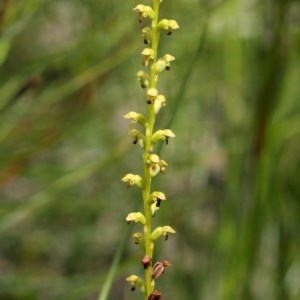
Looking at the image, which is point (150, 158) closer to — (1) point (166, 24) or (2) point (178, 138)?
(1) point (166, 24)

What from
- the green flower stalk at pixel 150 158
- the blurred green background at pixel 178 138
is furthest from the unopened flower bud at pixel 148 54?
the blurred green background at pixel 178 138

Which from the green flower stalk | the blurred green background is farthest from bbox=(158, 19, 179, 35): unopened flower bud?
the blurred green background

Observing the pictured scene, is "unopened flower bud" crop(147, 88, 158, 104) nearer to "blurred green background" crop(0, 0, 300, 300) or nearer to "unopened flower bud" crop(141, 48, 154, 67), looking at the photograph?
"unopened flower bud" crop(141, 48, 154, 67)

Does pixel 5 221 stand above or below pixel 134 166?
below

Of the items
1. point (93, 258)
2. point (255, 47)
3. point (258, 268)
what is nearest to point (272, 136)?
point (255, 47)

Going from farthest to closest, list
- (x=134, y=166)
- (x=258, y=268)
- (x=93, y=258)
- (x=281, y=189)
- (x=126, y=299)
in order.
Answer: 1. (x=93, y=258)
2. (x=126, y=299)
3. (x=134, y=166)
4. (x=258, y=268)
5. (x=281, y=189)

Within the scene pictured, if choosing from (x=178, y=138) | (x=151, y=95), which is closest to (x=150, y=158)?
(x=151, y=95)

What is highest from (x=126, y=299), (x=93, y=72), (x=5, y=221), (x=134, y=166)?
(x=134, y=166)

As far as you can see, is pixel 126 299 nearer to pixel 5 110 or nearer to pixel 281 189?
pixel 281 189
